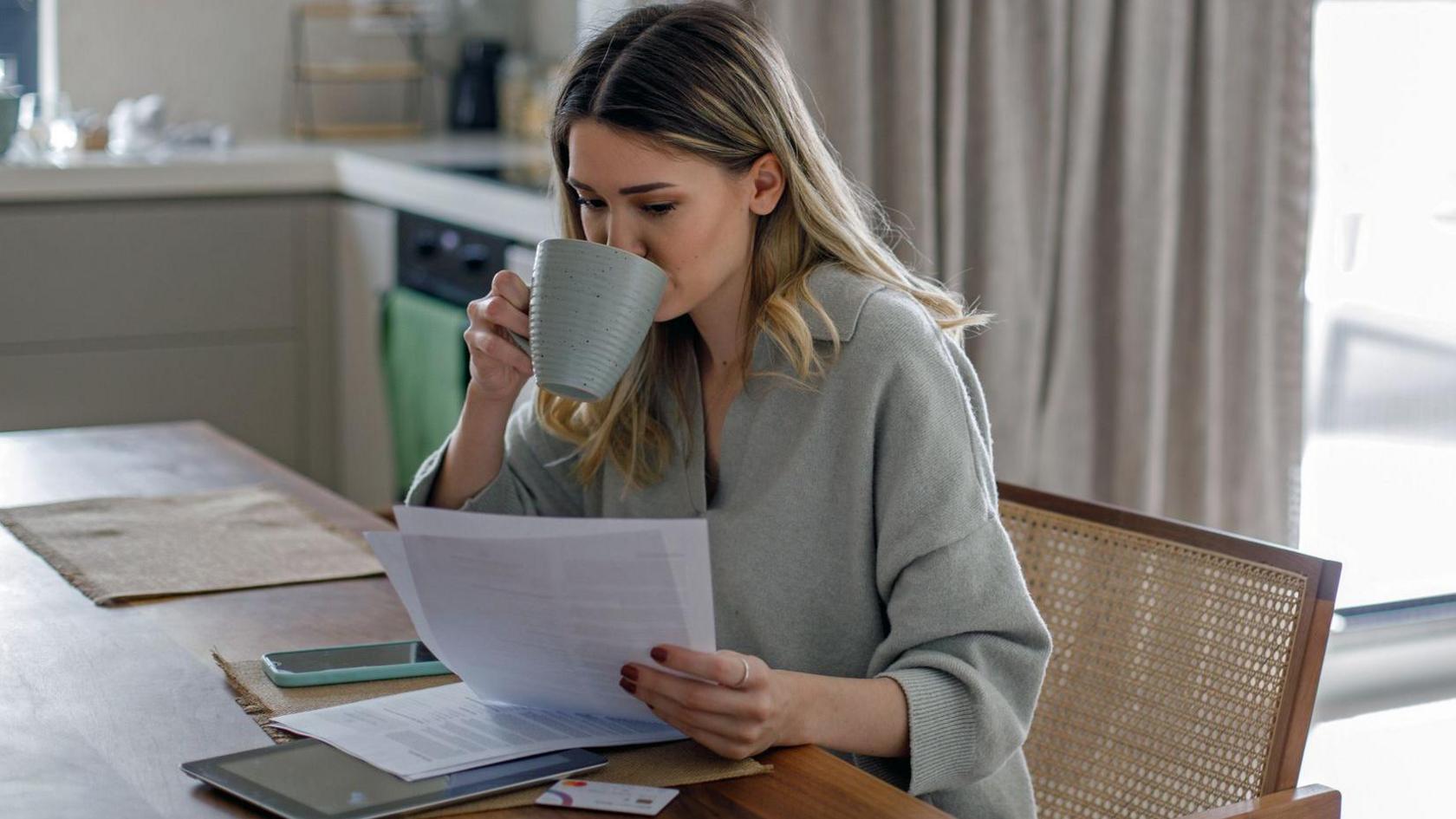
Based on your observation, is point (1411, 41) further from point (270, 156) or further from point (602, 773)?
point (602, 773)

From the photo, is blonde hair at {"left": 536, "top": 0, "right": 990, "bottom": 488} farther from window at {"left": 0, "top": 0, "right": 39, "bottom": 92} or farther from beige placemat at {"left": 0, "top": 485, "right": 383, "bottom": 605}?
window at {"left": 0, "top": 0, "right": 39, "bottom": 92}

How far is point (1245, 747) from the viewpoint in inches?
47.0

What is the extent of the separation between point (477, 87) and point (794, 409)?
3.02 metres

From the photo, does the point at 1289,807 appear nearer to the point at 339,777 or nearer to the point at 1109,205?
the point at 339,777

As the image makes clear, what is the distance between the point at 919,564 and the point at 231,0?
327 cm

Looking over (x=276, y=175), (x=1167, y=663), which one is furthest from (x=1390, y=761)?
(x=276, y=175)

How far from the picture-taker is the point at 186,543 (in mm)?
A: 1432

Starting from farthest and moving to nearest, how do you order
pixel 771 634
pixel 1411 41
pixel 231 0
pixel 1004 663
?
1. pixel 231 0
2. pixel 1411 41
3. pixel 771 634
4. pixel 1004 663

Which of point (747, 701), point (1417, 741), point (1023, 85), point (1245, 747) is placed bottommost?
point (1417, 741)

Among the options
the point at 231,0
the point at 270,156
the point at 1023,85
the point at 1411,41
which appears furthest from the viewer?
the point at 231,0

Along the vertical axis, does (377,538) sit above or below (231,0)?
below

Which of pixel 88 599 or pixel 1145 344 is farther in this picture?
pixel 1145 344

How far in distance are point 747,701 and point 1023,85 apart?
1421 mm

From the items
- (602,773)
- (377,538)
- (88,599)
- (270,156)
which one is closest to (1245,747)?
(602,773)
